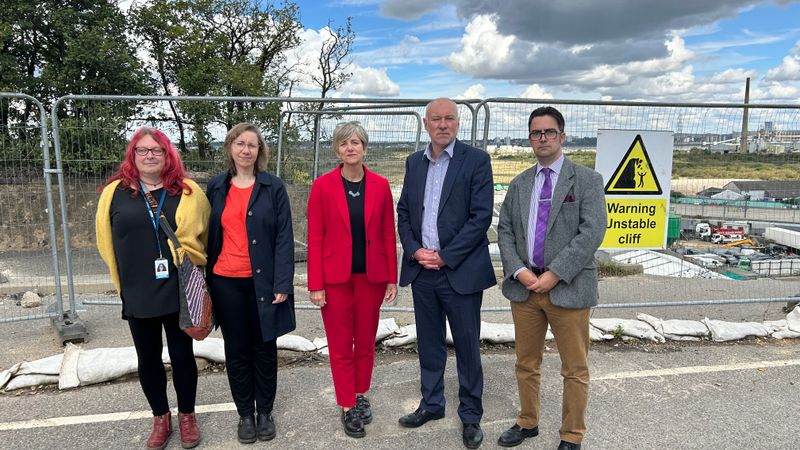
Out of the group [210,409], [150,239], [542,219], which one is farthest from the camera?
[210,409]

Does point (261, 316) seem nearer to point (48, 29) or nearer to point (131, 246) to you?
point (131, 246)

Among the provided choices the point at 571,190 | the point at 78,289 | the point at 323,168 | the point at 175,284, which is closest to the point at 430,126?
the point at 571,190

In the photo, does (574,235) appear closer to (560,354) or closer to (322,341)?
(560,354)

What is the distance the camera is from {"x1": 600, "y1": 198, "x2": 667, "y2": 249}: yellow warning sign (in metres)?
5.15

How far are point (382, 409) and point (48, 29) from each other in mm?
14091

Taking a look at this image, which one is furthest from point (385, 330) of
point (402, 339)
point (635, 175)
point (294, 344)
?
point (635, 175)

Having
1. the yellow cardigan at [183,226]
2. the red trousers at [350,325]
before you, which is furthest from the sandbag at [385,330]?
the yellow cardigan at [183,226]

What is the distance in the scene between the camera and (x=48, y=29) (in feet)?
42.9

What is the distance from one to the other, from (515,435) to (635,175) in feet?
9.93

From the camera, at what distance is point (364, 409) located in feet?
12.0

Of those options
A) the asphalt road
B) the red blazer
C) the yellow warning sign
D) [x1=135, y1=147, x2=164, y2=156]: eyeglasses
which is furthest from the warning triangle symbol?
[x1=135, y1=147, x2=164, y2=156]: eyeglasses

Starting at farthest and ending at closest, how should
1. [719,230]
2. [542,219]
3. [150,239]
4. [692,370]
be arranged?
[719,230] < [692,370] < [542,219] < [150,239]

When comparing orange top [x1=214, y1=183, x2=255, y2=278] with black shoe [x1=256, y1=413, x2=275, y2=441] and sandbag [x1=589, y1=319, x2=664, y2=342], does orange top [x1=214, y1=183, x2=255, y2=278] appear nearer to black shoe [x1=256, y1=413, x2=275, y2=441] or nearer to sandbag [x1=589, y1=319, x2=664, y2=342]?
black shoe [x1=256, y1=413, x2=275, y2=441]

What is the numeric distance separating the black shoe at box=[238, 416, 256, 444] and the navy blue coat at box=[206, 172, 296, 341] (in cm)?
63
